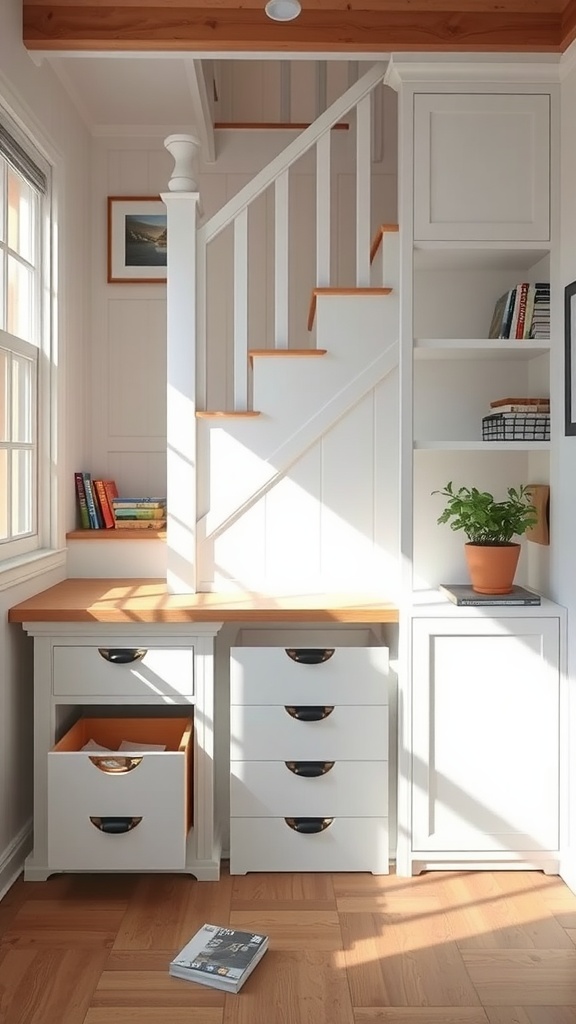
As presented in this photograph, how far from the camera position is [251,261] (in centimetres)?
353

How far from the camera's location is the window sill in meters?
2.48

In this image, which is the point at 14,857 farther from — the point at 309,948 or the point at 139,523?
the point at 139,523

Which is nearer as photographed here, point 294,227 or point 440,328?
point 440,328

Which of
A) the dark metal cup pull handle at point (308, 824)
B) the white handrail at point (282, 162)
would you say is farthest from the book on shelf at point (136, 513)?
the dark metal cup pull handle at point (308, 824)

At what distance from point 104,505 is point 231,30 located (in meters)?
1.62

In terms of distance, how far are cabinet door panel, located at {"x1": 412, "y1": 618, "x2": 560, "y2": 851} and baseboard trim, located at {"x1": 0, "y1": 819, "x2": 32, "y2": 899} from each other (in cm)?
115

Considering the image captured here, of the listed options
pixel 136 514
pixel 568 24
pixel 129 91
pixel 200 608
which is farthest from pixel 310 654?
pixel 129 91

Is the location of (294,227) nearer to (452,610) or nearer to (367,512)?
(367,512)

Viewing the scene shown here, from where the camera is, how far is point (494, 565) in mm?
2617

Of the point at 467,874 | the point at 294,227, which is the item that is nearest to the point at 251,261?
the point at 294,227

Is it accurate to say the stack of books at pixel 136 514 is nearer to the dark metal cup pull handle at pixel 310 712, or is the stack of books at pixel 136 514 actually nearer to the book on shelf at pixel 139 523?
the book on shelf at pixel 139 523

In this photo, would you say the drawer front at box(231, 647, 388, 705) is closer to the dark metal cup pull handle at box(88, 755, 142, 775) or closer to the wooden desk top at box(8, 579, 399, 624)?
the wooden desk top at box(8, 579, 399, 624)

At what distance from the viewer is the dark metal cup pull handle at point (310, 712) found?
2.53 m

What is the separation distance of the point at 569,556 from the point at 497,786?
0.69 meters
